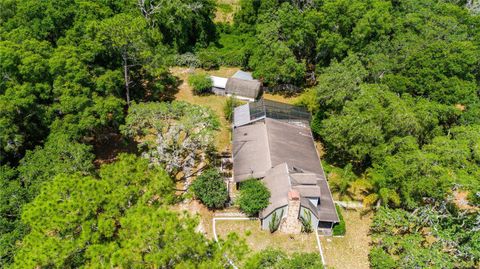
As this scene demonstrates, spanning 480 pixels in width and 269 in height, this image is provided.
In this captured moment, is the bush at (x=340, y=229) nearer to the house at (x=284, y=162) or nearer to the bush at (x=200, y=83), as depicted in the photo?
the house at (x=284, y=162)

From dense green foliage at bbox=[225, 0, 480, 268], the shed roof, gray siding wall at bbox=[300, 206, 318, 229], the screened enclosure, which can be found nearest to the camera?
dense green foliage at bbox=[225, 0, 480, 268]

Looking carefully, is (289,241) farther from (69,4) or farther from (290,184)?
(69,4)

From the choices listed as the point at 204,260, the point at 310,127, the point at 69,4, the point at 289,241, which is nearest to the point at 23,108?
the point at 69,4

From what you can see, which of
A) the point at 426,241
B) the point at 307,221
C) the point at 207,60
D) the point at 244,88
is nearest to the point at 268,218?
the point at 307,221

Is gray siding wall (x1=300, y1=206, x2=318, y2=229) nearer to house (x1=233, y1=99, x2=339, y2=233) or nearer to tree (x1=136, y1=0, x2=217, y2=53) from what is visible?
house (x1=233, y1=99, x2=339, y2=233)

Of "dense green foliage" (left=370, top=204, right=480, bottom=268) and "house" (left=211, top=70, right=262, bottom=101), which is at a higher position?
"dense green foliage" (left=370, top=204, right=480, bottom=268)

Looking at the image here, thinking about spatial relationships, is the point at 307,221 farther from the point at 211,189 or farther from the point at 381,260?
the point at 211,189

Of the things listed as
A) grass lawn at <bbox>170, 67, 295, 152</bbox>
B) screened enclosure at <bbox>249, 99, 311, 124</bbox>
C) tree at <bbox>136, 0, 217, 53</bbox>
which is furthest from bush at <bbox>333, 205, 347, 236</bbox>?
tree at <bbox>136, 0, 217, 53</bbox>
